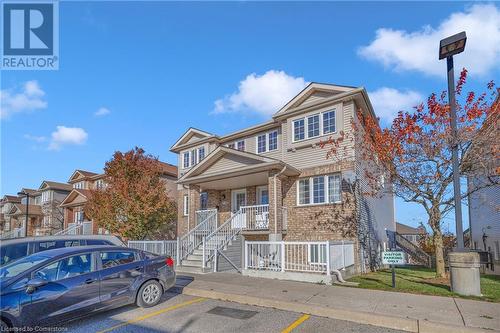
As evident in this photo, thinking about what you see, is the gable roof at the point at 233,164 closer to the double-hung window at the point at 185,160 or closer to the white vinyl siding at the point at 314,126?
the white vinyl siding at the point at 314,126

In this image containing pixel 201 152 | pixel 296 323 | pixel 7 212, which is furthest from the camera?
pixel 7 212

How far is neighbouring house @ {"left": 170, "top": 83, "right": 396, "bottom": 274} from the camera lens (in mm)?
14508

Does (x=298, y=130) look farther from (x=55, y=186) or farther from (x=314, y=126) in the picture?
(x=55, y=186)

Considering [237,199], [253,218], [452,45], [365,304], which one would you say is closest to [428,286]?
[365,304]

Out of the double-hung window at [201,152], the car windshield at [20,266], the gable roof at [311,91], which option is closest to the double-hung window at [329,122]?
the gable roof at [311,91]

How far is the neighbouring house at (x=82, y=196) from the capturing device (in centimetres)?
2945

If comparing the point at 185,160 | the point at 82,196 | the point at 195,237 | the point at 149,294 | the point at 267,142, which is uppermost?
the point at 267,142

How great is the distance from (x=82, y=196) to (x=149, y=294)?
27733 millimetres

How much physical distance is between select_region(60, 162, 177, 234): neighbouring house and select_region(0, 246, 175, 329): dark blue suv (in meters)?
20.7

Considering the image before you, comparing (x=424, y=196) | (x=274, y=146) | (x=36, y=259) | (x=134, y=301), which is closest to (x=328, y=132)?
(x=274, y=146)

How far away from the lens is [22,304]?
6039 millimetres

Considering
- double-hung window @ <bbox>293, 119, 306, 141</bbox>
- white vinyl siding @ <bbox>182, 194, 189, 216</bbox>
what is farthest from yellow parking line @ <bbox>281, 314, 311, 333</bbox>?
white vinyl siding @ <bbox>182, 194, 189, 216</bbox>

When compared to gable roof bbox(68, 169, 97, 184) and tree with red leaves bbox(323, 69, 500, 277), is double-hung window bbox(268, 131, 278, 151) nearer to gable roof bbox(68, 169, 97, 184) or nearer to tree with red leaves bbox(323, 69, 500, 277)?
tree with red leaves bbox(323, 69, 500, 277)

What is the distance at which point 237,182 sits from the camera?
18.5m
